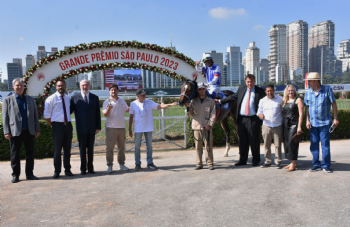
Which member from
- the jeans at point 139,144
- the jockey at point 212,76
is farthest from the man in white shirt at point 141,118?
the jockey at point 212,76

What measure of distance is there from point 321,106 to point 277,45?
16065cm

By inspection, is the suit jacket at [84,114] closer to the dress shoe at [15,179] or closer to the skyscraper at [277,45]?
the dress shoe at [15,179]

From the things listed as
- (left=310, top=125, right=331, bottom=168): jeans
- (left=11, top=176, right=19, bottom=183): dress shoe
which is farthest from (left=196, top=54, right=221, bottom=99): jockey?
(left=11, top=176, right=19, bottom=183): dress shoe

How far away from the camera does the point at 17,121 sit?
17.9 ft

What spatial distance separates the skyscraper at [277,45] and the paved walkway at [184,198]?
494 ft

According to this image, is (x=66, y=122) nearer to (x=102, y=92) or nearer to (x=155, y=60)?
(x=155, y=60)

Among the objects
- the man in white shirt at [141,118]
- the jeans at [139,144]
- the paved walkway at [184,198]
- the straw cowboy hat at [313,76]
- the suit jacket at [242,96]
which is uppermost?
the straw cowboy hat at [313,76]

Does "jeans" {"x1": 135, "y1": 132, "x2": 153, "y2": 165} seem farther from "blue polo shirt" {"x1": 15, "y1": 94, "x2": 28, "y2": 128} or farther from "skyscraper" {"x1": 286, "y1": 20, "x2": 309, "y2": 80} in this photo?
"skyscraper" {"x1": 286, "y1": 20, "x2": 309, "y2": 80}

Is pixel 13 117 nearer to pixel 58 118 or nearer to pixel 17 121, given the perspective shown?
pixel 17 121

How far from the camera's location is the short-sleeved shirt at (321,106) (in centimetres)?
555

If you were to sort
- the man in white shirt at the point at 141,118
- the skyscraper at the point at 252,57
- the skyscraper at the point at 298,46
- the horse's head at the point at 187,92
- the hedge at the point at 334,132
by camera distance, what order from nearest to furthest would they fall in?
the horse's head at the point at 187,92 → the man in white shirt at the point at 141,118 → the hedge at the point at 334,132 → the skyscraper at the point at 252,57 → the skyscraper at the point at 298,46

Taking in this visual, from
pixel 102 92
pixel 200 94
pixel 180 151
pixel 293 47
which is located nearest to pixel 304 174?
pixel 200 94

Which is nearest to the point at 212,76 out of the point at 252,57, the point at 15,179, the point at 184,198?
the point at 184,198

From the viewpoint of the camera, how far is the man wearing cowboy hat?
5559 millimetres
